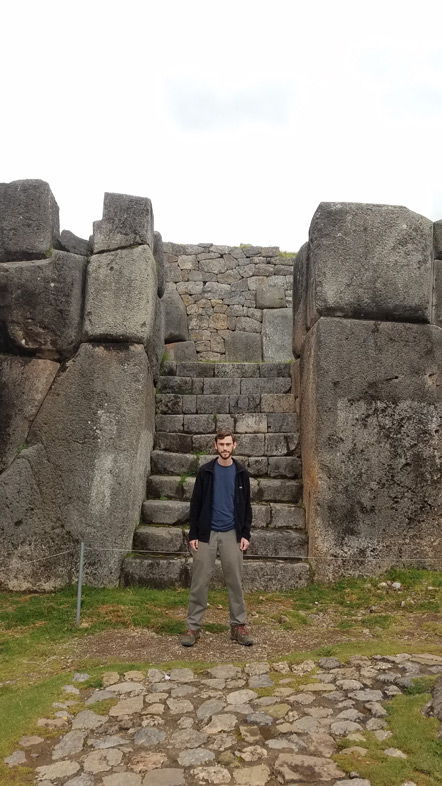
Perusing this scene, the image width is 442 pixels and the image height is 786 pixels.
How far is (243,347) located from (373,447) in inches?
306

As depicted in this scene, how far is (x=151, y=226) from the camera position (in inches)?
250

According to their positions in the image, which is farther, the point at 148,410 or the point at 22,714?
the point at 148,410

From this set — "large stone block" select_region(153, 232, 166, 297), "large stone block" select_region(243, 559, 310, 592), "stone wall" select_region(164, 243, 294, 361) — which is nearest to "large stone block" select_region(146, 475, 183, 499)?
"large stone block" select_region(243, 559, 310, 592)

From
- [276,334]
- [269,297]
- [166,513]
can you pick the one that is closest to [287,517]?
[166,513]

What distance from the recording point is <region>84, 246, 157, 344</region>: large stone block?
230 inches

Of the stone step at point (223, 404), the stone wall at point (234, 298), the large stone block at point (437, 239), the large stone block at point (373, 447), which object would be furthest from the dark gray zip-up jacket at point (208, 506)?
the stone wall at point (234, 298)

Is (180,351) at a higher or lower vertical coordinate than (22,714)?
higher

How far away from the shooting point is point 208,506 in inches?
176

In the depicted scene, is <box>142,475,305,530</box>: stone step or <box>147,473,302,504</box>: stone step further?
<box>147,473,302,504</box>: stone step

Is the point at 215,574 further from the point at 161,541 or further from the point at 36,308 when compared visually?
the point at 36,308

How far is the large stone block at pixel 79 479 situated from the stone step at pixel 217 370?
1951mm

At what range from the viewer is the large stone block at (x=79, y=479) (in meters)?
5.50

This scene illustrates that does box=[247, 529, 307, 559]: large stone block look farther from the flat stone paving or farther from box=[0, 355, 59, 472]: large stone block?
box=[0, 355, 59, 472]: large stone block

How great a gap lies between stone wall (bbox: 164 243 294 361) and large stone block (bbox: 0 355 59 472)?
741 centimetres
